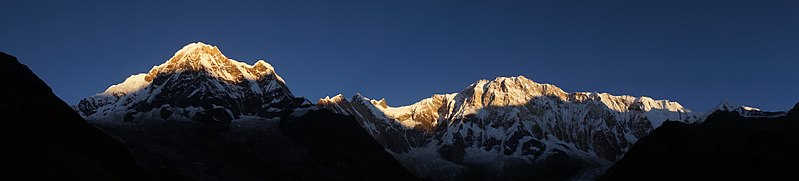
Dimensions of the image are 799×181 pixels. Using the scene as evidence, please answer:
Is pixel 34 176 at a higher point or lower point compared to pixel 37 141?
lower

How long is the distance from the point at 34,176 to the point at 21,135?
28935 millimetres

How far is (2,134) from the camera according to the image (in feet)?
632

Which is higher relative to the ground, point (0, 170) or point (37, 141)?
point (37, 141)

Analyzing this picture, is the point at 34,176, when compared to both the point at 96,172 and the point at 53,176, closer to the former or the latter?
the point at 53,176

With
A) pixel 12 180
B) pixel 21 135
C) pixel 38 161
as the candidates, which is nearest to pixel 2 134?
pixel 21 135

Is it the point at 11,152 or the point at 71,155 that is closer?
the point at 11,152

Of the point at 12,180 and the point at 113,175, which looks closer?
the point at 12,180

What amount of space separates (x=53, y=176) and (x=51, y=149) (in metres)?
20.0

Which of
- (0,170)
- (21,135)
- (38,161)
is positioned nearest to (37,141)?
(21,135)

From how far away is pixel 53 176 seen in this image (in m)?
177

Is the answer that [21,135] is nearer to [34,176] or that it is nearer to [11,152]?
[11,152]

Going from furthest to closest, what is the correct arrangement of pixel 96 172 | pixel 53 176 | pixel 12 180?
1. pixel 96 172
2. pixel 53 176
3. pixel 12 180

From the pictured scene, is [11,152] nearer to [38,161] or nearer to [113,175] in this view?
[38,161]

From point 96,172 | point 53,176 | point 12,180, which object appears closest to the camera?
point 12,180
